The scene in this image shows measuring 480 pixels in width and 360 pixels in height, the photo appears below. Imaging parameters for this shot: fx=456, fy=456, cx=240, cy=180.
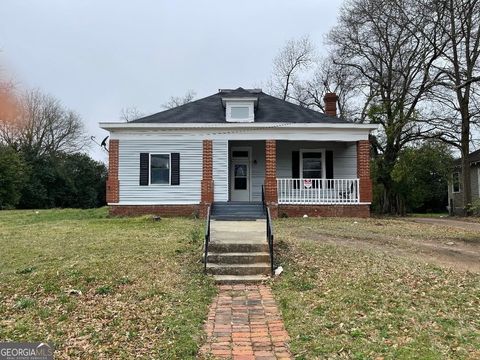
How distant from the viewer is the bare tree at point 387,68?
2538 centimetres

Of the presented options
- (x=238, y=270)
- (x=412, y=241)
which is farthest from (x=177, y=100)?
(x=238, y=270)

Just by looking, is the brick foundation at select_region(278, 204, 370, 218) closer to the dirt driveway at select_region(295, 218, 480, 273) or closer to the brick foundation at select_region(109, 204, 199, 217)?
the dirt driveway at select_region(295, 218, 480, 273)

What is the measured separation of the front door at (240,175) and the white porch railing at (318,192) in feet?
4.91

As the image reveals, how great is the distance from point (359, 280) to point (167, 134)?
1199cm

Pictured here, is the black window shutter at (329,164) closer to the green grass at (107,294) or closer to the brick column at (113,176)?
the brick column at (113,176)

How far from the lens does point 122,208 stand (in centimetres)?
1739

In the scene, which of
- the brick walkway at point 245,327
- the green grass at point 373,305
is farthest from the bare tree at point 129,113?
the brick walkway at point 245,327

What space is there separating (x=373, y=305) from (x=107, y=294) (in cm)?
371

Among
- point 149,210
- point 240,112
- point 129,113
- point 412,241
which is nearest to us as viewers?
point 412,241

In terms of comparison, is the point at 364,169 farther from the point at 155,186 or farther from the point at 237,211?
the point at 155,186

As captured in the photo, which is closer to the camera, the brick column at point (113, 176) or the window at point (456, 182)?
the brick column at point (113, 176)

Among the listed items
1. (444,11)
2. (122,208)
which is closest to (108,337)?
(122,208)

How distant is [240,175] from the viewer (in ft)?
61.9

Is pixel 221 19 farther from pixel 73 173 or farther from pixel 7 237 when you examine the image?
pixel 73 173
